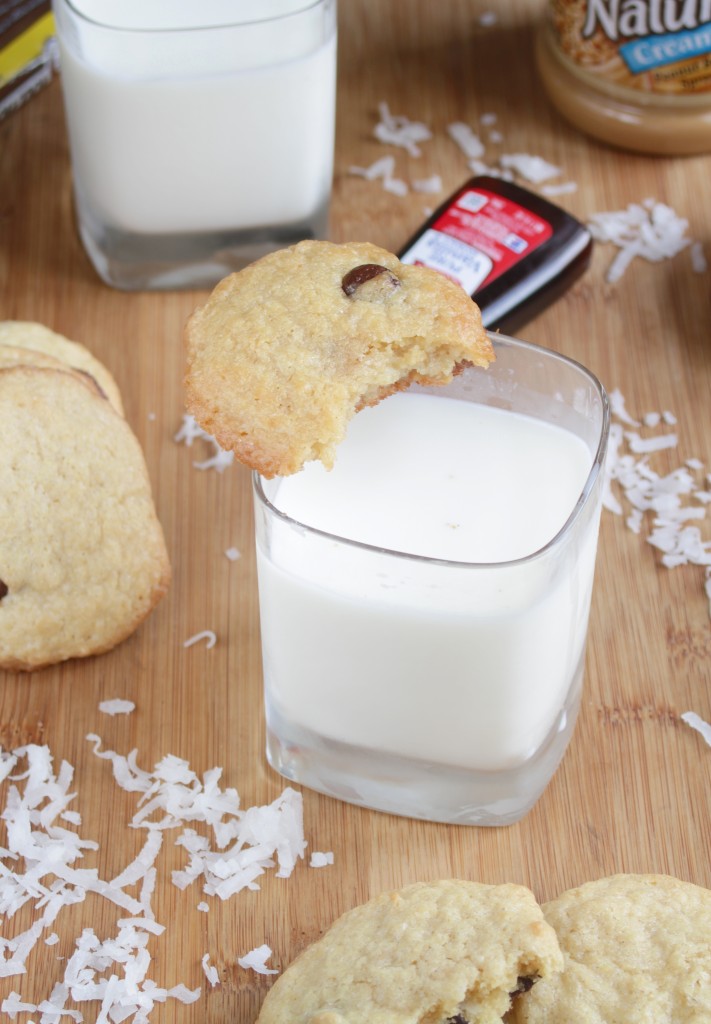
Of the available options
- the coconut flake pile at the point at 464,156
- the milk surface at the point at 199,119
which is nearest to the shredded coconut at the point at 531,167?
the coconut flake pile at the point at 464,156

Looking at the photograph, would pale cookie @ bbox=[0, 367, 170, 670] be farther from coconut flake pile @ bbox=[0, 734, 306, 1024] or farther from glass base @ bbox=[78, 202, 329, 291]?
glass base @ bbox=[78, 202, 329, 291]

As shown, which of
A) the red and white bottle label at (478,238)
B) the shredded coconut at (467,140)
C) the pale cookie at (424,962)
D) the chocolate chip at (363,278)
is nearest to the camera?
the pale cookie at (424,962)

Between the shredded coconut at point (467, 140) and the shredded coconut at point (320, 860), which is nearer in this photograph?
the shredded coconut at point (320, 860)

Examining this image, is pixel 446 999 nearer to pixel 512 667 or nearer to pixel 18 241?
pixel 512 667

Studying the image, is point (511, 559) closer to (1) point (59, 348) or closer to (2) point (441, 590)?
(2) point (441, 590)

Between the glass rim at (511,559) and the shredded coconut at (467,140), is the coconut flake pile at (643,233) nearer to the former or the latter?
the shredded coconut at (467,140)

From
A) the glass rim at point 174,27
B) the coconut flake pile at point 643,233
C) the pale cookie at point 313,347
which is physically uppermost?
the glass rim at point 174,27
